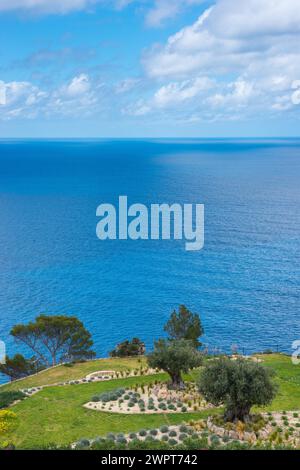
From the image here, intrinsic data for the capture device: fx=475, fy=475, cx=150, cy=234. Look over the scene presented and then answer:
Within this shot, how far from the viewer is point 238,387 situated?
36.0 metres

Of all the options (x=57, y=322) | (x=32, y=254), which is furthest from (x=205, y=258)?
(x=57, y=322)

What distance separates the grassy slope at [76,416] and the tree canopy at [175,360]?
168 inches

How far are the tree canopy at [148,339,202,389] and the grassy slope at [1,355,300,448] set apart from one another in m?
4.26

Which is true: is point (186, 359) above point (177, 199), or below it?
below

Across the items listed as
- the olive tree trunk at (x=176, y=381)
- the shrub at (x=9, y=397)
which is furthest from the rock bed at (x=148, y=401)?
the shrub at (x=9, y=397)

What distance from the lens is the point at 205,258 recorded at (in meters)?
119

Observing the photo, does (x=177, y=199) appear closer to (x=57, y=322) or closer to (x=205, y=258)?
(x=205, y=258)

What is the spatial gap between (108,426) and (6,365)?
29.4 metres

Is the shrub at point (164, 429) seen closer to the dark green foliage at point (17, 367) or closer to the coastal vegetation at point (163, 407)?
the coastal vegetation at point (163, 407)

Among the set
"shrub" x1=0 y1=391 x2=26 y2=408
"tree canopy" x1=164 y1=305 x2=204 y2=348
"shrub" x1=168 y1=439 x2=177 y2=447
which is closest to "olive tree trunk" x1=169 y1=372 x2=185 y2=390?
"shrub" x1=168 y1=439 x2=177 y2=447

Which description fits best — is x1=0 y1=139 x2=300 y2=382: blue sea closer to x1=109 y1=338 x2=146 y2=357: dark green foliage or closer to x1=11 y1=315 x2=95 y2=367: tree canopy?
x1=11 y1=315 x2=95 y2=367: tree canopy

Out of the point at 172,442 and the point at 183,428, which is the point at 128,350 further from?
the point at 172,442

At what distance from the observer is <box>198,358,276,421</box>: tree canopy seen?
118ft

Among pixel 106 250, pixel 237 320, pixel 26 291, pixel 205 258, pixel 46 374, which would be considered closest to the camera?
pixel 46 374
